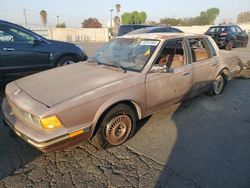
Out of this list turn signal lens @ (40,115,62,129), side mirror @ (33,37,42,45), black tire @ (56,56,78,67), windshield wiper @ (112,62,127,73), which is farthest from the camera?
black tire @ (56,56,78,67)

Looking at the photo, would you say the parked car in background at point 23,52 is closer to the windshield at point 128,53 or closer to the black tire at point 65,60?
the black tire at point 65,60

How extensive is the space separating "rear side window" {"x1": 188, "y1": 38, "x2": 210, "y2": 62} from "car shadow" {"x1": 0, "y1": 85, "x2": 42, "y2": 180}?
322 centimetres

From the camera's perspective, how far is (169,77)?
12.2 feet

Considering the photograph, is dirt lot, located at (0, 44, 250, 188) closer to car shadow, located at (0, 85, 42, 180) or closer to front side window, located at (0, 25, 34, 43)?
car shadow, located at (0, 85, 42, 180)

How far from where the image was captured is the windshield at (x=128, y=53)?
3602 millimetres

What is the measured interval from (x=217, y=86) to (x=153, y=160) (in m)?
3.09

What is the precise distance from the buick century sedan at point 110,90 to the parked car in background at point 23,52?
2.13 meters

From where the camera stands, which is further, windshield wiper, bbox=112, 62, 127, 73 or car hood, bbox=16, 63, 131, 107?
windshield wiper, bbox=112, 62, 127, 73

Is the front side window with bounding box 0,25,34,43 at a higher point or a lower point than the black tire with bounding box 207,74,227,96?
higher

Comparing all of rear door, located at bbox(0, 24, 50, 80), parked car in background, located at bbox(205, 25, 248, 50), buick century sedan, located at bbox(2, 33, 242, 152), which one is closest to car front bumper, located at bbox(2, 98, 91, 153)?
buick century sedan, located at bbox(2, 33, 242, 152)

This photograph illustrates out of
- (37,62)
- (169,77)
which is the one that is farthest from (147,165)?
(37,62)

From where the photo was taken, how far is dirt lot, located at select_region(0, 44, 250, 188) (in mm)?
2627

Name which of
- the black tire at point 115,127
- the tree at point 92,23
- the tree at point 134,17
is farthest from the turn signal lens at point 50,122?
the tree at point 134,17

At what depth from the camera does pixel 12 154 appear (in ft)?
10.3
